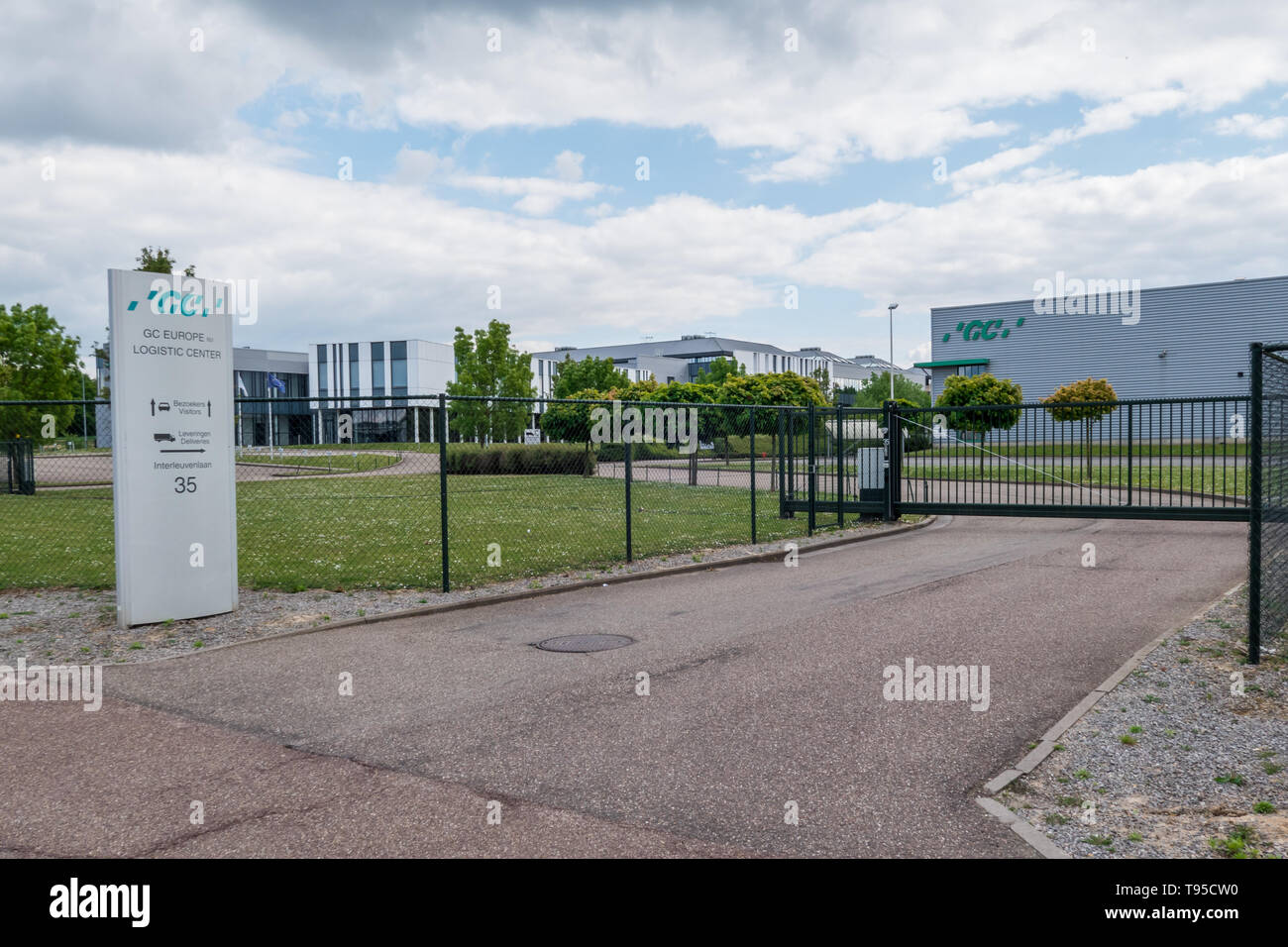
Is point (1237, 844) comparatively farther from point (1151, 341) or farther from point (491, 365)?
point (1151, 341)

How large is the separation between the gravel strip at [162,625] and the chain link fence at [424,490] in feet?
1.48

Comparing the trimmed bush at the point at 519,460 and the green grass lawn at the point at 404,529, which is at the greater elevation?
the trimmed bush at the point at 519,460

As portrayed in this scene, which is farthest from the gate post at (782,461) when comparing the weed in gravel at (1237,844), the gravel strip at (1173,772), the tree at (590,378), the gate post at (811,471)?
the tree at (590,378)

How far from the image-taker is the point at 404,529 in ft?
57.2

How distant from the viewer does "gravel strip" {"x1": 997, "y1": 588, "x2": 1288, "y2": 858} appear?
4281 millimetres

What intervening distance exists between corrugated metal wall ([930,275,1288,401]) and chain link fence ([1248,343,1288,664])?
53473 millimetres

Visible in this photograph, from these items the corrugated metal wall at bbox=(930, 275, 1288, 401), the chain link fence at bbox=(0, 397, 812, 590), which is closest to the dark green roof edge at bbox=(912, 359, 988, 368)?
the corrugated metal wall at bbox=(930, 275, 1288, 401)

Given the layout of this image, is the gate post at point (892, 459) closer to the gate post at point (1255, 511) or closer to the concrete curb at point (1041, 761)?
the concrete curb at point (1041, 761)

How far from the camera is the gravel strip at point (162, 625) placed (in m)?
8.20

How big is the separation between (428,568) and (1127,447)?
12.1 metres

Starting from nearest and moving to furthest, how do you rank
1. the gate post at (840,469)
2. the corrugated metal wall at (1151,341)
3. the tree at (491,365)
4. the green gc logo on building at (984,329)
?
1. the gate post at (840,469)
2. the tree at (491,365)
3. the corrugated metal wall at (1151,341)
4. the green gc logo on building at (984,329)

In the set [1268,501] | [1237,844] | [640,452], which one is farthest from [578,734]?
[640,452]

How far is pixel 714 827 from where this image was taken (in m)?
4.40
